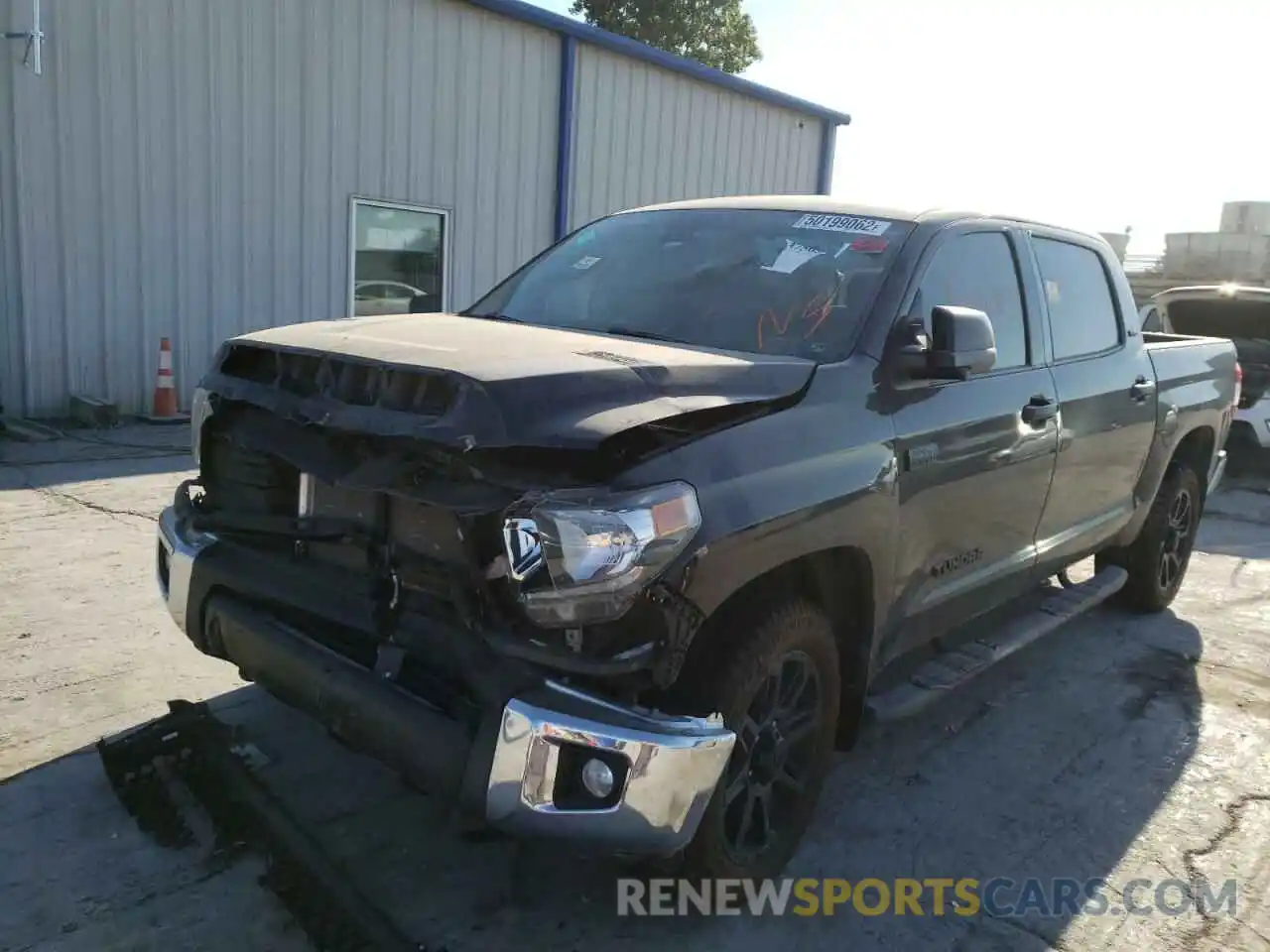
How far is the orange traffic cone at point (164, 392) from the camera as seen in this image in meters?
9.10

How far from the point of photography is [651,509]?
2.20 metres

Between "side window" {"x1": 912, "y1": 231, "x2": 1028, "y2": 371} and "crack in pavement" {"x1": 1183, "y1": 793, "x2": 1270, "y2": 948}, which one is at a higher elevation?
"side window" {"x1": 912, "y1": 231, "x2": 1028, "y2": 371}

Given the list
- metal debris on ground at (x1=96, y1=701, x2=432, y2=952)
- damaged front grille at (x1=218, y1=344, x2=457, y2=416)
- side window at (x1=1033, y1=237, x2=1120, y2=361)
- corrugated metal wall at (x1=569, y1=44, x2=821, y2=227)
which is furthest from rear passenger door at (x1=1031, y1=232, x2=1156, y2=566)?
corrugated metal wall at (x1=569, y1=44, x2=821, y2=227)

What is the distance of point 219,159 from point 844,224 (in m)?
7.71

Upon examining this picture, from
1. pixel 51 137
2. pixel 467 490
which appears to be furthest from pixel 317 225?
pixel 467 490

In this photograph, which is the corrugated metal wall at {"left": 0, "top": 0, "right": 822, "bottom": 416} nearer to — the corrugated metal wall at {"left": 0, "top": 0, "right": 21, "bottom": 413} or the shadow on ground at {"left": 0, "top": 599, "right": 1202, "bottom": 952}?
the corrugated metal wall at {"left": 0, "top": 0, "right": 21, "bottom": 413}

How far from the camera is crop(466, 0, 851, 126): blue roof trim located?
36.7 ft

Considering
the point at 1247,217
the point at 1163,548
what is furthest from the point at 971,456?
the point at 1247,217

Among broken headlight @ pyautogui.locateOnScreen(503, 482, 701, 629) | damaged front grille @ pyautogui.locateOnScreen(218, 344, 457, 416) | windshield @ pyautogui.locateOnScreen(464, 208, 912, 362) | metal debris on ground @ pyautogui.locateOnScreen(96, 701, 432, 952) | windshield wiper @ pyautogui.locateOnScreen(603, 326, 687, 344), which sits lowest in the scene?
metal debris on ground @ pyautogui.locateOnScreen(96, 701, 432, 952)

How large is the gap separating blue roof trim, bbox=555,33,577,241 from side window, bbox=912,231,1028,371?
341 inches

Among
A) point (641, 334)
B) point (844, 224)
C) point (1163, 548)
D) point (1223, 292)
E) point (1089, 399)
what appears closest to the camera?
point (641, 334)

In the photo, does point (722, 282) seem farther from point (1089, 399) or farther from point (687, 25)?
point (687, 25)

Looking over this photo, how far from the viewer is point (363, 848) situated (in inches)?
113

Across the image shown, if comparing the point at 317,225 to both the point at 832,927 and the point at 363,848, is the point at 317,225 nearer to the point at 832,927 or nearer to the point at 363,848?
the point at 363,848
